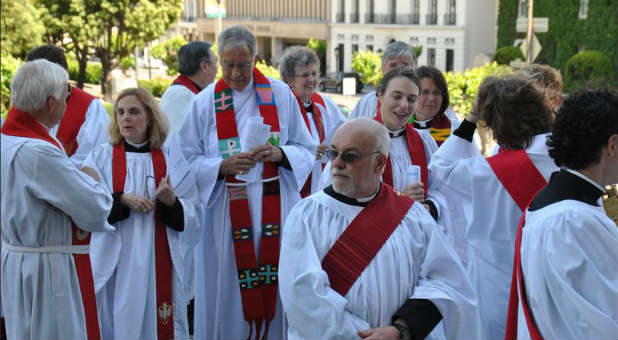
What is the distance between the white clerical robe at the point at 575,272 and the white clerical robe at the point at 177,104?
4.37 m

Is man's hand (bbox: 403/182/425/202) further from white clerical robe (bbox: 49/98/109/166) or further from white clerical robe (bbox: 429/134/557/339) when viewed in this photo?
white clerical robe (bbox: 49/98/109/166)

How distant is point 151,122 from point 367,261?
8.06 feet

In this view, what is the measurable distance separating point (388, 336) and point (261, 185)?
2.36 meters

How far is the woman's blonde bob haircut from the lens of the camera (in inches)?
207

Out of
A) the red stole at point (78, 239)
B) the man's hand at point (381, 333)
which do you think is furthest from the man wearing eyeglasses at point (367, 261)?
the red stole at point (78, 239)

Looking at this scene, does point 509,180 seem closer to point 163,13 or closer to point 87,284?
point 87,284


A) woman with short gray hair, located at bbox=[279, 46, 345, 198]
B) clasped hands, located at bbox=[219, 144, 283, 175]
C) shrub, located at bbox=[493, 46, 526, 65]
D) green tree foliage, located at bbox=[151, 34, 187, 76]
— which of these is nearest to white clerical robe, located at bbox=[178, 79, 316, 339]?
clasped hands, located at bbox=[219, 144, 283, 175]

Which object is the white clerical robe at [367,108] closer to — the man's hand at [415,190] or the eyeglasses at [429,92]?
the eyeglasses at [429,92]

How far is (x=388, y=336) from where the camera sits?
3234 millimetres

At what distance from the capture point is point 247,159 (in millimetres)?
5223

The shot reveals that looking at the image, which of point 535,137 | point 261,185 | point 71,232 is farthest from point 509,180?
point 71,232

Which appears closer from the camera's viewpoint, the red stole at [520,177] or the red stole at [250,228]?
the red stole at [520,177]

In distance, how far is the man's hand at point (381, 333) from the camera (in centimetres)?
321

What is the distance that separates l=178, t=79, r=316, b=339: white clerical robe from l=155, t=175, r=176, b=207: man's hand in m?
0.25
